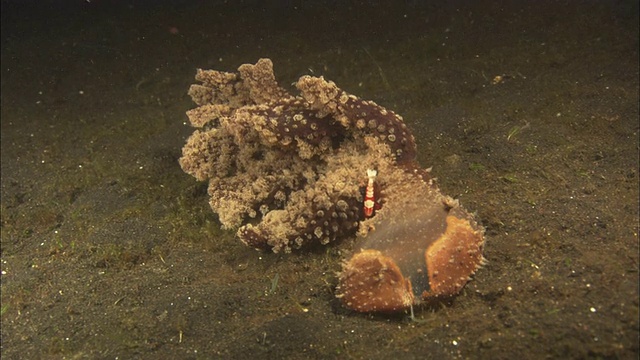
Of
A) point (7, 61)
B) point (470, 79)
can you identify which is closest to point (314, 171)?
point (470, 79)

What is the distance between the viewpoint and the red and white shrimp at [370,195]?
3.10 m

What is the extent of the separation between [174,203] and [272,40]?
2749mm

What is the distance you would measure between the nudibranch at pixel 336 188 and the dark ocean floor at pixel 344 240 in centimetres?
19

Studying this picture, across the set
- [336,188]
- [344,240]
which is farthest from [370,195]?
[344,240]

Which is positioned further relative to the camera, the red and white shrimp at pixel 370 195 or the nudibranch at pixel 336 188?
the red and white shrimp at pixel 370 195

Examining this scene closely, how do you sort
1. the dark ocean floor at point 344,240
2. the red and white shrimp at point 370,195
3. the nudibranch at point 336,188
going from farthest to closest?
the red and white shrimp at point 370,195 → the nudibranch at point 336,188 → the dark ocean floor at point 344,240

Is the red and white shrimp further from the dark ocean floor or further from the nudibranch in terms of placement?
the dark ocean floor

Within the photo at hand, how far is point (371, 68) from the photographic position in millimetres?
6117

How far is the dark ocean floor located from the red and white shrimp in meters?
0.30

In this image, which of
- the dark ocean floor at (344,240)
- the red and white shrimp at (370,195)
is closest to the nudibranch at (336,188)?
the red and white shrimp at (370,195)

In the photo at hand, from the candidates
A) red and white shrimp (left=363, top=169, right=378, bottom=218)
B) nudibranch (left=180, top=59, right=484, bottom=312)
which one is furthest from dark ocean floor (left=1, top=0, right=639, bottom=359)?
red and white shrimp (left=363, top=169, right=378, bottom=218)

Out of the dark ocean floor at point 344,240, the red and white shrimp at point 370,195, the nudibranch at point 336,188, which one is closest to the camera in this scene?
the dark ocean floor at point 344,240

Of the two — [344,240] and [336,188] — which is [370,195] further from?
[344,240]

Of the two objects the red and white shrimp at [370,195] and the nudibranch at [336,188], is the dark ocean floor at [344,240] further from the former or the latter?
the red and white shrimp at [370,195]
